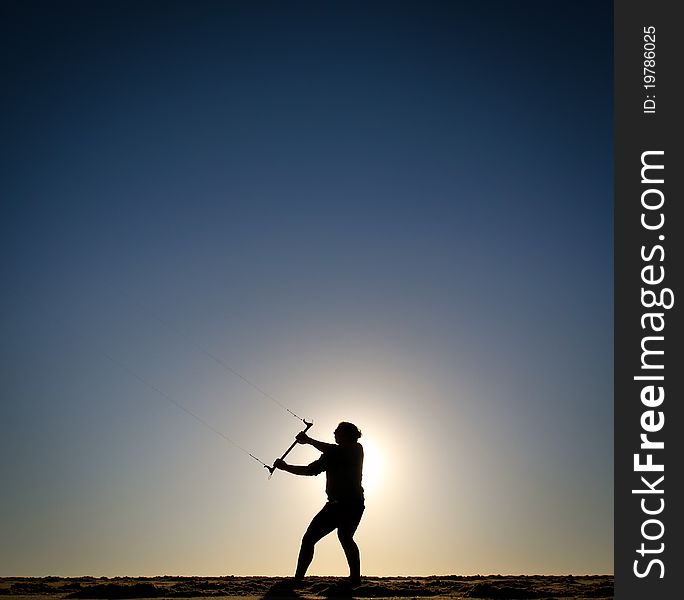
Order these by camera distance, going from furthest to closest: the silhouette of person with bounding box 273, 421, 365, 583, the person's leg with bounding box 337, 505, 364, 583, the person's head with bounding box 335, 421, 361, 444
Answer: the person's head with bounding box 335, 421, 361, 444, the silhouette of person with bounding box 273, 421, 365, 583, the person's leg with bounding box 337, 505, 364, 583

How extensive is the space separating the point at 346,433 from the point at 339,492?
917mm

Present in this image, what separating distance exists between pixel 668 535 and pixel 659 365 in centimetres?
216

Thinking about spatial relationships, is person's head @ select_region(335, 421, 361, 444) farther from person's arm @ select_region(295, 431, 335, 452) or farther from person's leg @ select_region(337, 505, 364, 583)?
person's leg @ select_region(337, 505, 364, 583)

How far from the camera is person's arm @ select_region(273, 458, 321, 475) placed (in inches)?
494

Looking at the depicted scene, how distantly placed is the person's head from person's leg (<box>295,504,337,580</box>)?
1.07 meters

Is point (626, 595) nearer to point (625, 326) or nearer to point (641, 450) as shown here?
point (641, 450)

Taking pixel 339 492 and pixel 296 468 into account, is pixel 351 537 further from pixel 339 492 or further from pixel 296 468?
pixel 296 468

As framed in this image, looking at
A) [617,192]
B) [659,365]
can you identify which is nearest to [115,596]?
[659,365]

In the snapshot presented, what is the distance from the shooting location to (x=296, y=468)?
12.7 metres

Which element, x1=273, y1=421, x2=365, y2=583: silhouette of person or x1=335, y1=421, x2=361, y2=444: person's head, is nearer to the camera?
x1=273, y1=421, x2=365, y2=583: silhouette of person

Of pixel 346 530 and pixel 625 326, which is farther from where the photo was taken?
pixel 346 530

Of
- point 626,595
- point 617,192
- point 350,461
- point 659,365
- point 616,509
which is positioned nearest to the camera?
point 626,595

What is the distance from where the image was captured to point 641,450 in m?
9.95

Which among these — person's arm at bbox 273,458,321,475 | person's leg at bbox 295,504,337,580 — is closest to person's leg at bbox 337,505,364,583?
person's leg at bbox 295,504,337,580
